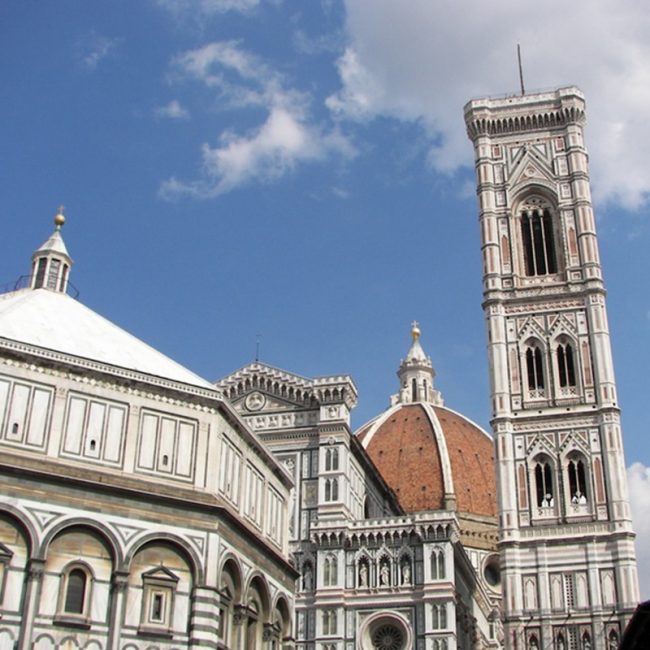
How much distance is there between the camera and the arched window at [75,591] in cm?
2019

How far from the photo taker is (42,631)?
64.5ft

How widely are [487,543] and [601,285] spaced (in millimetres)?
37125

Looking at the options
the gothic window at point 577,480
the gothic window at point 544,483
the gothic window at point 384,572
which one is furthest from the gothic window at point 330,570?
the gothic window at point 577,480

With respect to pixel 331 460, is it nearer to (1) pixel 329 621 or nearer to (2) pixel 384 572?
(2) pixel 384 572

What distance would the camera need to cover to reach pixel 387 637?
141ft

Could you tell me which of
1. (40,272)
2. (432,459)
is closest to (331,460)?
(40,272)

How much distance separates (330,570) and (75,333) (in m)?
23.2

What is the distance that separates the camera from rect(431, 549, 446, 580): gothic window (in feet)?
141

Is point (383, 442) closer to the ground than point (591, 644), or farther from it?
farther from it

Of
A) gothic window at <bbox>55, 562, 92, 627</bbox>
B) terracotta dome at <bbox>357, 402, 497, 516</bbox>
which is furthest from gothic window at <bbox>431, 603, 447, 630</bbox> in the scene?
terracotta dome at <bbox>357, 402, 497, 516</bbox>

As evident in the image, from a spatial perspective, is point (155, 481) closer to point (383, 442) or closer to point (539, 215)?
point (539, 215)

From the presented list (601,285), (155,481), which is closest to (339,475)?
(601,285)

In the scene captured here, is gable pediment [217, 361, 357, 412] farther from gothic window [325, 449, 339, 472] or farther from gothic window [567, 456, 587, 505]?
gothic window [567, 456, 587, 505]

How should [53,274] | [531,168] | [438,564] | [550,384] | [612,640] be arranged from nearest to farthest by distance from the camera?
[53,274] → [612,640] → [438,564] → [550,384] → [531,168]
